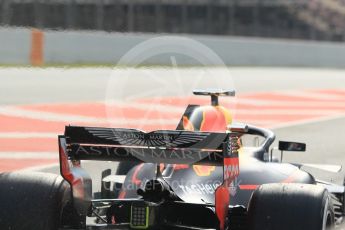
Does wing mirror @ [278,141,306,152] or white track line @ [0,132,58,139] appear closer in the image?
wing mirror @ [278,141,306,152]

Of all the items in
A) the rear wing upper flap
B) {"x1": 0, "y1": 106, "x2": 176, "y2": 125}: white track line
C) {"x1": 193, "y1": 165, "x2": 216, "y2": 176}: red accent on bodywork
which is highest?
the rear wing upper flap

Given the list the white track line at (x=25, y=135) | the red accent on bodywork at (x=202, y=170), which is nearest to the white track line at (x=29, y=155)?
the white track line at (x=25, y=135)

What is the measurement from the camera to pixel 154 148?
5.48 meters

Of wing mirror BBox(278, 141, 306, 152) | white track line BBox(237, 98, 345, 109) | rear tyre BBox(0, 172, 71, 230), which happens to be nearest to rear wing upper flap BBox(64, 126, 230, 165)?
rear tyre BBox(0, 172, 71, 230)

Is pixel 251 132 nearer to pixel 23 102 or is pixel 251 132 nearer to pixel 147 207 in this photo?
pixel 147 207

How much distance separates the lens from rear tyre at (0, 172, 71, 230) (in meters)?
5.71

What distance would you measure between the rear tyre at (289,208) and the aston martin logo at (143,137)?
57cm

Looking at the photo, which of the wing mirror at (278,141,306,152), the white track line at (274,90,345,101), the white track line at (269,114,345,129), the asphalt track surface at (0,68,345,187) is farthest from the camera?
the white track line at (274,90,345,101)

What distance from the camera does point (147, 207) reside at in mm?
5547

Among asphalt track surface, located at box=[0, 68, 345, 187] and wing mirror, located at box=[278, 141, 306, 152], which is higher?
wing mirror, located at box=[278, 141, 306, 152]

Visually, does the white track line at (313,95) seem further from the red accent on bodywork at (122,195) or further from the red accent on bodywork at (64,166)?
the red accent on bodywork at (64,166)

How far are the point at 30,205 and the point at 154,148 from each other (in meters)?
0.91

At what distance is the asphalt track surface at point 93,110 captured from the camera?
11.4 meters

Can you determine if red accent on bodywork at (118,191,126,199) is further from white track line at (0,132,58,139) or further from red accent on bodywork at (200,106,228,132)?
white track line at (0,132,58,139)
